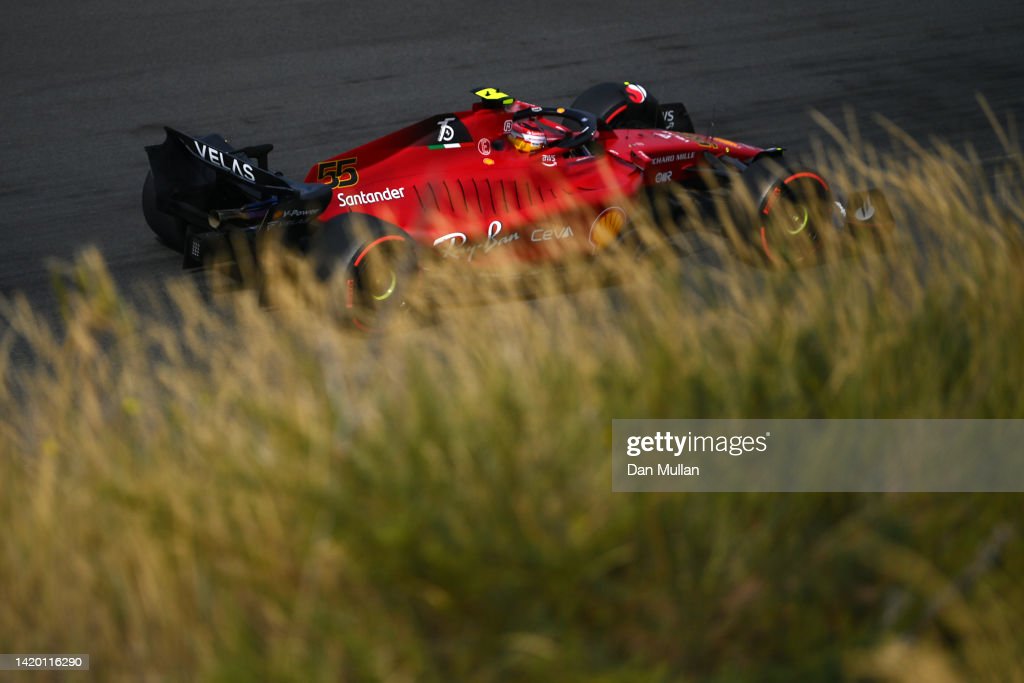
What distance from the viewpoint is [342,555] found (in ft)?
12.8

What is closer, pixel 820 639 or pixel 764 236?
pixel 820 639

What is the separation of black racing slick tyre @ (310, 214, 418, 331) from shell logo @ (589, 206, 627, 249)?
1363 mm

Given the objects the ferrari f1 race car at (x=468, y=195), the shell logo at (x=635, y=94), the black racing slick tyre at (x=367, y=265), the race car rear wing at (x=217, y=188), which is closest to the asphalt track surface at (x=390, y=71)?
the race car rear wing at (x=217, y=188)

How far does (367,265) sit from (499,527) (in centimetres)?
389

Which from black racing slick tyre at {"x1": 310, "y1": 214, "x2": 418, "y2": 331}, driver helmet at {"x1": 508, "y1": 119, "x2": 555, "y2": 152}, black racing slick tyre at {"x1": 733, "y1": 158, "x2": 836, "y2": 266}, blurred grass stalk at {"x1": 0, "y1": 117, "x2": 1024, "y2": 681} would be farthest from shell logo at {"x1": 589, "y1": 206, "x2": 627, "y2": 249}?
blurred grass stalk at {"x1": 0, "y1": 117, "x2": 1024, "y2": 681}

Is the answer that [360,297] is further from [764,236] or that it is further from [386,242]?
[764,236]

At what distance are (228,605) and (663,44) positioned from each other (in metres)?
12.5

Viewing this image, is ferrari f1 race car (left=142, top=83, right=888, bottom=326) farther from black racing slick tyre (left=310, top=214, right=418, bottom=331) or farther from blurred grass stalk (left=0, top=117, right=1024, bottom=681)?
blurred grass stalk (left=0, top=117, right=1024, bottom=681)

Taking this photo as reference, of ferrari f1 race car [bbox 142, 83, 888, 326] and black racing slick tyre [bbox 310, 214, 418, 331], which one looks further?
ferrari f1 race car [bbox 142, 83, 888, 326]

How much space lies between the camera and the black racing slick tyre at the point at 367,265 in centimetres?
755

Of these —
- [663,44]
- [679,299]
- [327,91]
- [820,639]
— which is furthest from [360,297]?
[663,44]

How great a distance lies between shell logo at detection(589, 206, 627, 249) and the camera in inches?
335

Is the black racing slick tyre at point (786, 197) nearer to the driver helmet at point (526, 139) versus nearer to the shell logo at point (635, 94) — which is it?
the driver helmet at point (526, 139)

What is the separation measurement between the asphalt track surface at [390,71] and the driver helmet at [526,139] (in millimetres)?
2936
